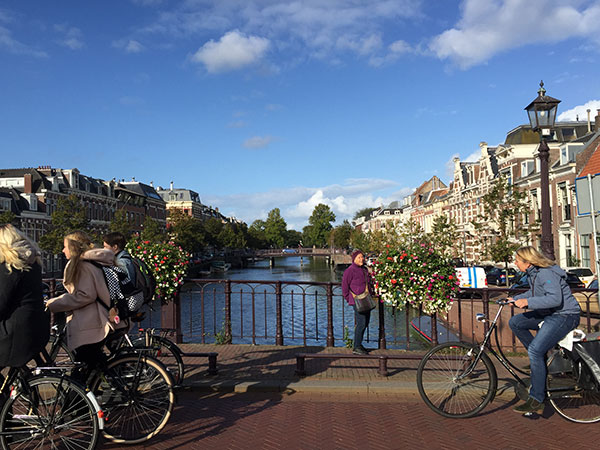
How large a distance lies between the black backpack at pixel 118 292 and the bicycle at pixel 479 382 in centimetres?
312

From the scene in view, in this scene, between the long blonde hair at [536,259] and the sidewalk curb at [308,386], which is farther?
the sidewalk curb at [308,386]

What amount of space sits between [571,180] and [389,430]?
3238cm

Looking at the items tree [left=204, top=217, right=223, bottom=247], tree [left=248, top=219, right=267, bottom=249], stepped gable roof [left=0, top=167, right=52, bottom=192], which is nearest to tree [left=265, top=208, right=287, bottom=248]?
tree [left=248, top=219, right=267, bottom=249]

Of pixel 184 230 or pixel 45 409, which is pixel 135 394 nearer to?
pixel 45 409

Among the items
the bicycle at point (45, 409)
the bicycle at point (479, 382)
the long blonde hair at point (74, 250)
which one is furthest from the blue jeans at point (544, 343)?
the long blonde hair at point (74, 250)

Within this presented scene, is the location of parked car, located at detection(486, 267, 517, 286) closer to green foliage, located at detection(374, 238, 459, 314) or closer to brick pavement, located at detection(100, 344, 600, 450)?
green foliage, located at detection(374, 238, 459, 314)

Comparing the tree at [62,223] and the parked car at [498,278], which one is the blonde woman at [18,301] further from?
the tree at [62,223]

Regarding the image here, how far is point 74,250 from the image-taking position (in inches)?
174

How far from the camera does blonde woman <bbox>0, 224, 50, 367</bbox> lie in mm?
3604

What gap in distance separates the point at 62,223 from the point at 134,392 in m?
38.4

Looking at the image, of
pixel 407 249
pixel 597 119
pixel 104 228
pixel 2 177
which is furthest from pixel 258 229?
pixel 407 249

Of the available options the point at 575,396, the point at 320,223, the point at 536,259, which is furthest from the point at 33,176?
the point at 320,223

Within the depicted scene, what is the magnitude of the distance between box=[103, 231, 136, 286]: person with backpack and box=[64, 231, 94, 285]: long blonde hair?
2.19 feet

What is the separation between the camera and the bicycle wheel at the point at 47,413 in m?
3.71
